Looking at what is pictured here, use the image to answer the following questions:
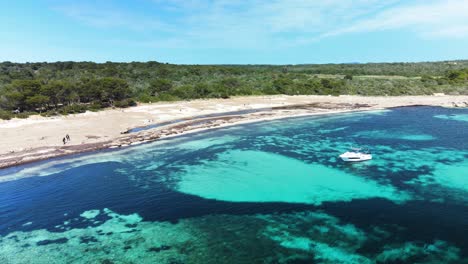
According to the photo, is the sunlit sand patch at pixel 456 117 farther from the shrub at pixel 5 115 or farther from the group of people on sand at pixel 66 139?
the shrub at pixel 5 115

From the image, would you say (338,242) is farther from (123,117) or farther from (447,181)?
(123,117)

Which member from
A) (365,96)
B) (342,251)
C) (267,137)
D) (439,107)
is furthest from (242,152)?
(365,96)

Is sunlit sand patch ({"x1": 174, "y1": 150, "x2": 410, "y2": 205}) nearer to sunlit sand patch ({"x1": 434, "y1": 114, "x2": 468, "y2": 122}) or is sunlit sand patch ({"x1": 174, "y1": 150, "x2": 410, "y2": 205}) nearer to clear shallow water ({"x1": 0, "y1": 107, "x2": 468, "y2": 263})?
clear shallow water ({"x1": 0, "y1": 107, "x2": 468, "y2": 263})

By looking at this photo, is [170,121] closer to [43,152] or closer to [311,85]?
[43,152]

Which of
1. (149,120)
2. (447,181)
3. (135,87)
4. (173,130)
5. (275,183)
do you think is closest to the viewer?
→ (447,181)

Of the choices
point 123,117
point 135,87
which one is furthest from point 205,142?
point 135,87

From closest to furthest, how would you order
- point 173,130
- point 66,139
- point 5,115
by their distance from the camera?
point 66,139 < point 173,130 < point 5,115

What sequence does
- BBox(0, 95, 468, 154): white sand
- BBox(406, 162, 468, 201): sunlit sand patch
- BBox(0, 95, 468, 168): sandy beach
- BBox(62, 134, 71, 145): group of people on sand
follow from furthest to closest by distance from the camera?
BBox(0, 95, 468, 154): white sand < BBox(62, 134, 71, 145): group of people on sand < BBox(0, 95, 468, 168): sandy beach < BBox(406, 162, 468, 201): sunlit sand patch

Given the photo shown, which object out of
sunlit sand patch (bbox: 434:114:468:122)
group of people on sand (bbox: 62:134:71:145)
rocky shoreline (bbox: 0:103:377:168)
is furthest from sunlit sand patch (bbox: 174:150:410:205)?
sunlit sand patch (bbox: 434:114:468:122)
